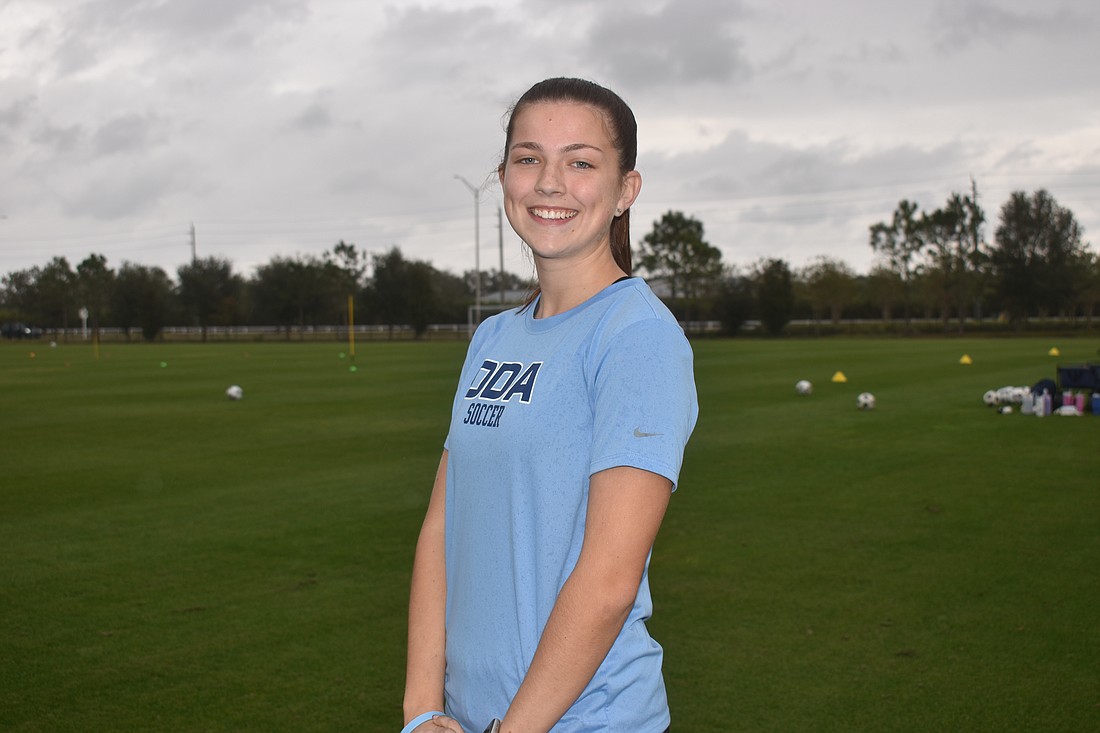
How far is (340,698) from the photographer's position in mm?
4902

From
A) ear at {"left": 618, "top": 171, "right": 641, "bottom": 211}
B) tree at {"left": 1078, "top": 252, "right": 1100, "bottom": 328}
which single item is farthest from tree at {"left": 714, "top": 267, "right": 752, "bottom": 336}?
ear at {"left": 618, "top": 171, "right": 641, "bottom": 211}

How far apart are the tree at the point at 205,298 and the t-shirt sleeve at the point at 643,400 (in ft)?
303

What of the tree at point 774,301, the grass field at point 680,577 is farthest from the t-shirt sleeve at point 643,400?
the tree at point 774,301

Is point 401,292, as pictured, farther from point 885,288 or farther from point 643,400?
point 643,400

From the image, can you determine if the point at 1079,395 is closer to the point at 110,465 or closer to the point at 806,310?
the point at 110,465

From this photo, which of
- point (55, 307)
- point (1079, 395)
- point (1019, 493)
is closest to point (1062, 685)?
point (1019, 493)

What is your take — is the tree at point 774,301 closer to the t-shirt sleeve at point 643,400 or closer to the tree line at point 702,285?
the tree line at point 702,285

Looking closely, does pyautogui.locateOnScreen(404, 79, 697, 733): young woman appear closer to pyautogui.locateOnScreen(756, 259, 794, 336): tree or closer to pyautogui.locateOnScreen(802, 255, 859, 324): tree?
pyautogui.locateOnScreen(756, 259, 794, 336): tree

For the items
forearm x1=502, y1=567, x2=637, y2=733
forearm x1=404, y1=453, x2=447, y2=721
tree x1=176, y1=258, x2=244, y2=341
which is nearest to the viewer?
forearm x1=502, y1=567, x2=637, y2=733

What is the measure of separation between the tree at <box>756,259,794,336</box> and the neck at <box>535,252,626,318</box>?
2739 inches

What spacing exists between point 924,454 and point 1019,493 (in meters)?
2.66

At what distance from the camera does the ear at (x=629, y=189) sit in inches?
85.7

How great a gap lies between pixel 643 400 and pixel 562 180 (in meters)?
0.53

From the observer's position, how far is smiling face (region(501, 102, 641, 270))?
2041 millimetres
